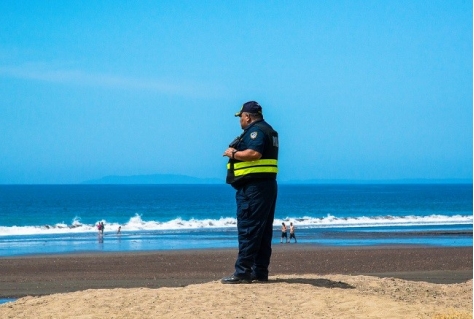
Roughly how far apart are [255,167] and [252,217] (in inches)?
23.9

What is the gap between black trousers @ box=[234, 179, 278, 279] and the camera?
993cm

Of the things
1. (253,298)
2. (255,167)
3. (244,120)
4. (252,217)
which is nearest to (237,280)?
(252,217)

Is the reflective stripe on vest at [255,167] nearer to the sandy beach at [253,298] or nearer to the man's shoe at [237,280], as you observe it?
the man's shoe at [237,280]

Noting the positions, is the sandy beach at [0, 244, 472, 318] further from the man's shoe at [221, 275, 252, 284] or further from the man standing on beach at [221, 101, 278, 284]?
the man standing on beach at [221, 101, 278, 284]

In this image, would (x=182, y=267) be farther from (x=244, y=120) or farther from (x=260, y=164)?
(x=260, y=164)

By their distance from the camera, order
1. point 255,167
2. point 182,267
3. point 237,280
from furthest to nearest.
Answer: point 182,267
point 237,280
point 255,167

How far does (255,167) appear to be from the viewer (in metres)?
9.89

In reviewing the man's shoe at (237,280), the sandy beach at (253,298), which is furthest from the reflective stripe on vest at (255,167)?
the sandy beach at (253,298)

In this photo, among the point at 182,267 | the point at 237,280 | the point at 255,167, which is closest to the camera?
the point at 255,167

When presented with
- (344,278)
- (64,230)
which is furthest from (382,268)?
(64,230)

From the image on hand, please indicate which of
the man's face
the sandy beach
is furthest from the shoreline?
the man's face

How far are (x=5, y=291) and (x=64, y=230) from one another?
39.0 meters

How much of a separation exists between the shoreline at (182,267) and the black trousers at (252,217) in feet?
15.5

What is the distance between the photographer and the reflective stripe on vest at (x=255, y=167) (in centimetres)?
989
